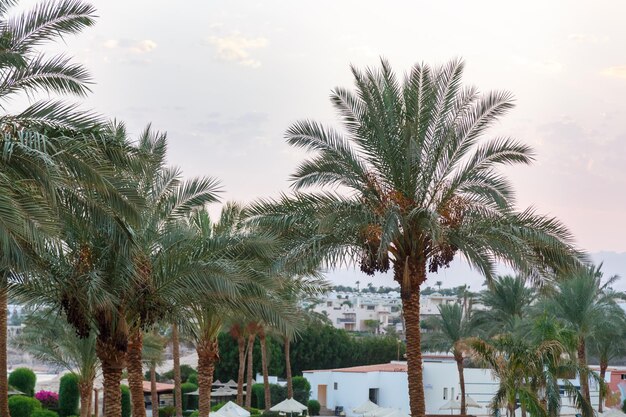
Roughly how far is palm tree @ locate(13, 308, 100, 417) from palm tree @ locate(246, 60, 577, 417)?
506 inches

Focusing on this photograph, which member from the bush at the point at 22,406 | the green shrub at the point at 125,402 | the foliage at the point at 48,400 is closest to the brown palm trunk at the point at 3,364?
the bush at the point at 22,406

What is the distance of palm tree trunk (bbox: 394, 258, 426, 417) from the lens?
22078mm

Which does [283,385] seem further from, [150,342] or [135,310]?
[135,310]

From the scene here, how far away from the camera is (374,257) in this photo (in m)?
21.7

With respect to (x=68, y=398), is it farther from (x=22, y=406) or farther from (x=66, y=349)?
(x=66, y=349)

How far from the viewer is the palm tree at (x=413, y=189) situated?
21.4 meters

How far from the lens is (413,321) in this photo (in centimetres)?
2256

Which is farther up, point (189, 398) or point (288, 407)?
point (288, 407)

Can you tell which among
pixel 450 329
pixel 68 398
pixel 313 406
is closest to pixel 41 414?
pixel 68 398

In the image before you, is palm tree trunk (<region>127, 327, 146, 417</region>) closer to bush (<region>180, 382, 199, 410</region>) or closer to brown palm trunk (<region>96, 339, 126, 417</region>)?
brown palm trunk (<region>96, 339, 126, 417</region>)

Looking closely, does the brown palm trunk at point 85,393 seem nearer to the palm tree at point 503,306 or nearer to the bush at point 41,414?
the bush at point 41,414

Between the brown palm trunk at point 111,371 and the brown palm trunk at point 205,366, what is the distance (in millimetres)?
7954

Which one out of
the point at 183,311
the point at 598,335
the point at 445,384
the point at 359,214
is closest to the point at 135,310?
the point at 183,311

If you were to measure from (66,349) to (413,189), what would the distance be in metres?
18.0
